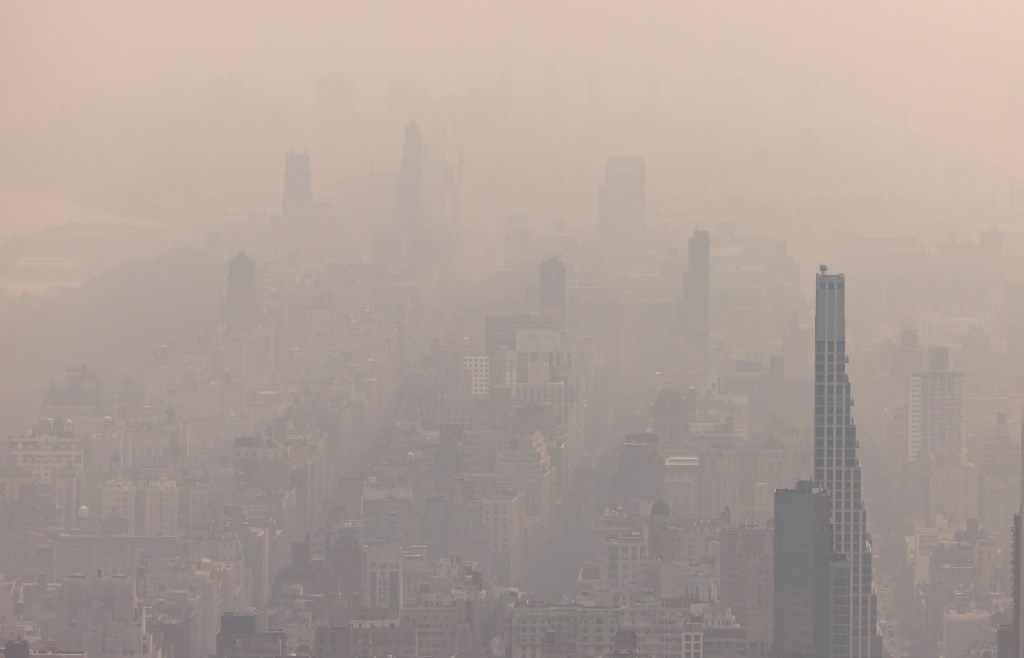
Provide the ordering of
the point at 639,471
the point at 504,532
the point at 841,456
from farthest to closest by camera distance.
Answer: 1. the point at 639,471
2. the point at 504,532
3. the point at 841,456

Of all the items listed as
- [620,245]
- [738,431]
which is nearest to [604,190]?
[620,245]

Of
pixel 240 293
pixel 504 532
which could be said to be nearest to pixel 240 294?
pixel 240 293

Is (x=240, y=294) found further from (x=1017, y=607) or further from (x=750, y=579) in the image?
(x=1017, y=607)

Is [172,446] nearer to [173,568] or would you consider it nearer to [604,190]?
[173,568]

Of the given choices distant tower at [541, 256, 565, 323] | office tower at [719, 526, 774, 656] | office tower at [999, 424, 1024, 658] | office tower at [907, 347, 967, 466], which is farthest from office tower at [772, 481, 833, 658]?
distant tower at [541, 256, 565, 323]

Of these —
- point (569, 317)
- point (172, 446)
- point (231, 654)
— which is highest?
Answer: point (569, 317)

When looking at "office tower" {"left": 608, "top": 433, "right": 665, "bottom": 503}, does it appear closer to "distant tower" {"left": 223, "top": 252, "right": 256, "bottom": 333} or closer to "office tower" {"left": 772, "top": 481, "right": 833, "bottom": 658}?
"office tower" {"left": 772, "top": 481, "right": 833, "bottom": 658}

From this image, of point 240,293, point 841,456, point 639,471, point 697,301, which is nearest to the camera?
point 841,456
